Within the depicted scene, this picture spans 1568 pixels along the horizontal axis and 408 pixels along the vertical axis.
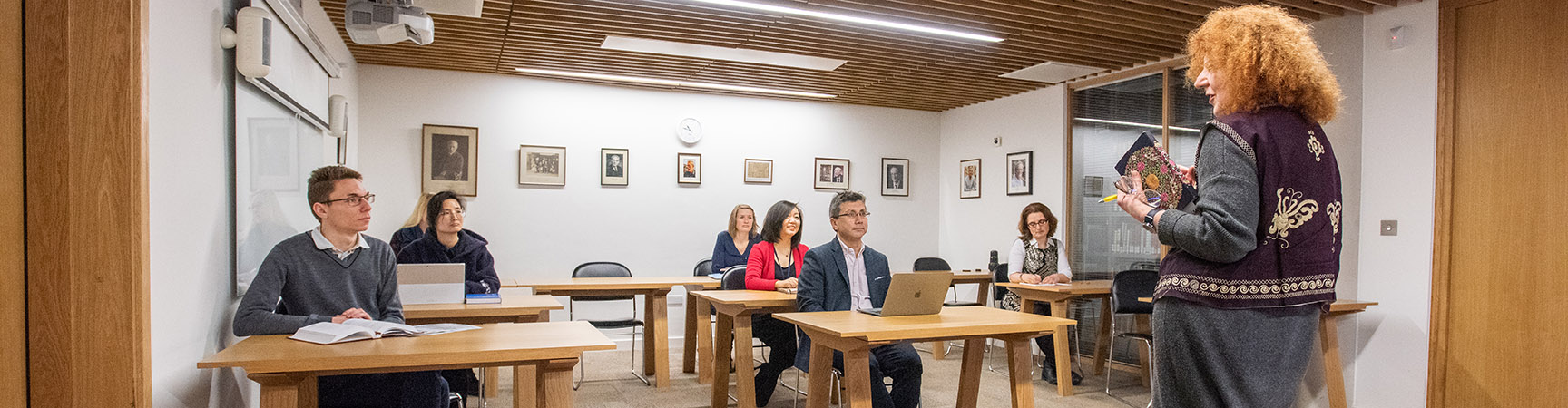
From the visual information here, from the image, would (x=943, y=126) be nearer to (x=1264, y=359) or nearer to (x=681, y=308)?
(x=681, y=308)

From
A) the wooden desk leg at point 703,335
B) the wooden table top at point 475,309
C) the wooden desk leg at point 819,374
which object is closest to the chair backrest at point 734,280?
the wooden desk leg at point 703,335

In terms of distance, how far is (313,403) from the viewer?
2.81m

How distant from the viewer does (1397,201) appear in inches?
204

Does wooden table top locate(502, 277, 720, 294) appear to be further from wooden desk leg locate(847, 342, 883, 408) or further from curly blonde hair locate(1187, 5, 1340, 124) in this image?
curly blonde hair locate(1187, 5, 1340, 124)

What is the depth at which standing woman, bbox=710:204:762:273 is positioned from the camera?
7.15 meters

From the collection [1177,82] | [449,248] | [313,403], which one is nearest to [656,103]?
[449,248]

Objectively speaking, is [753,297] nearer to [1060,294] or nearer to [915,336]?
[915,336]

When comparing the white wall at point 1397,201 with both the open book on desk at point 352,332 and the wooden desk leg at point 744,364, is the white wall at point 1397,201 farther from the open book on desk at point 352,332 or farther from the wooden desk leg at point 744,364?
the open book on desk at point 352,332

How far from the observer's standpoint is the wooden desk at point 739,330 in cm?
485

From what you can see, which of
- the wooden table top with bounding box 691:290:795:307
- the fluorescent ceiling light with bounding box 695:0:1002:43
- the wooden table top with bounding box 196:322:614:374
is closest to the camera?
the wooden table top with bounding box 196:322:614:374

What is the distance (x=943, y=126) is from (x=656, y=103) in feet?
10.9

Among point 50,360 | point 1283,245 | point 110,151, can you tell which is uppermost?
point 110,151

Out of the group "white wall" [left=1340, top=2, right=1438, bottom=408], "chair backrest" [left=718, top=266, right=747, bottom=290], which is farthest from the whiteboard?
"white wall" [left=1340, top=2, right=1438, bottom=408]

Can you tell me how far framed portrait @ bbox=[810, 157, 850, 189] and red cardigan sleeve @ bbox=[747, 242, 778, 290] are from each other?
359cm
